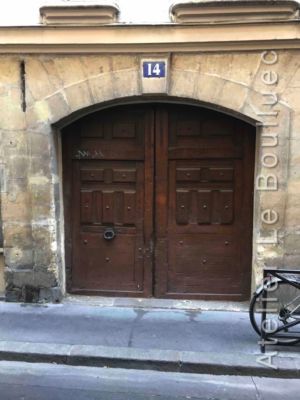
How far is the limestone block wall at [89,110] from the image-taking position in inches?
219

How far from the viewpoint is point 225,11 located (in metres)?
5.40

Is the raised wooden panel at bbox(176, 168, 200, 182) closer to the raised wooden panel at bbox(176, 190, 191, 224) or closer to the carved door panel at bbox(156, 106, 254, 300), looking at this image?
the carved door panel at bbox(156, 106, 254, 300)

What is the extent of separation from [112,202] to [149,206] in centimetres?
48

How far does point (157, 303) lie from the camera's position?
6125 mm

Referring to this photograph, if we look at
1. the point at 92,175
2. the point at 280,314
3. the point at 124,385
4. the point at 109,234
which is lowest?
the point at 124,385

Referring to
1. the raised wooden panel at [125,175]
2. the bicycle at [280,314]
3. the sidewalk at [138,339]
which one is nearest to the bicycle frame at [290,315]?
the bicycle at [280,314]

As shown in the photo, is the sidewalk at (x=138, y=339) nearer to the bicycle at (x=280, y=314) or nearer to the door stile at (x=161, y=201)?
the bicycle at (x=280, y=314)

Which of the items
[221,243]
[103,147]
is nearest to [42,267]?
[103,147]

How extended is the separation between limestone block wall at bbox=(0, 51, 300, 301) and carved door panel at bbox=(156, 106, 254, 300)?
0.94 feet

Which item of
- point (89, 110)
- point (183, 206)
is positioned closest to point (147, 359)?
point (183, 206)

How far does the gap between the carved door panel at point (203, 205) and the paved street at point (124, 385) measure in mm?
1814

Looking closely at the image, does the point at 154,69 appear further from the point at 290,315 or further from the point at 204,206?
the point at 290,315

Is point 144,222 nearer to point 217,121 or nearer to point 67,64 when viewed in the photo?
point 217,121

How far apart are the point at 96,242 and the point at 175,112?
1942 mm
